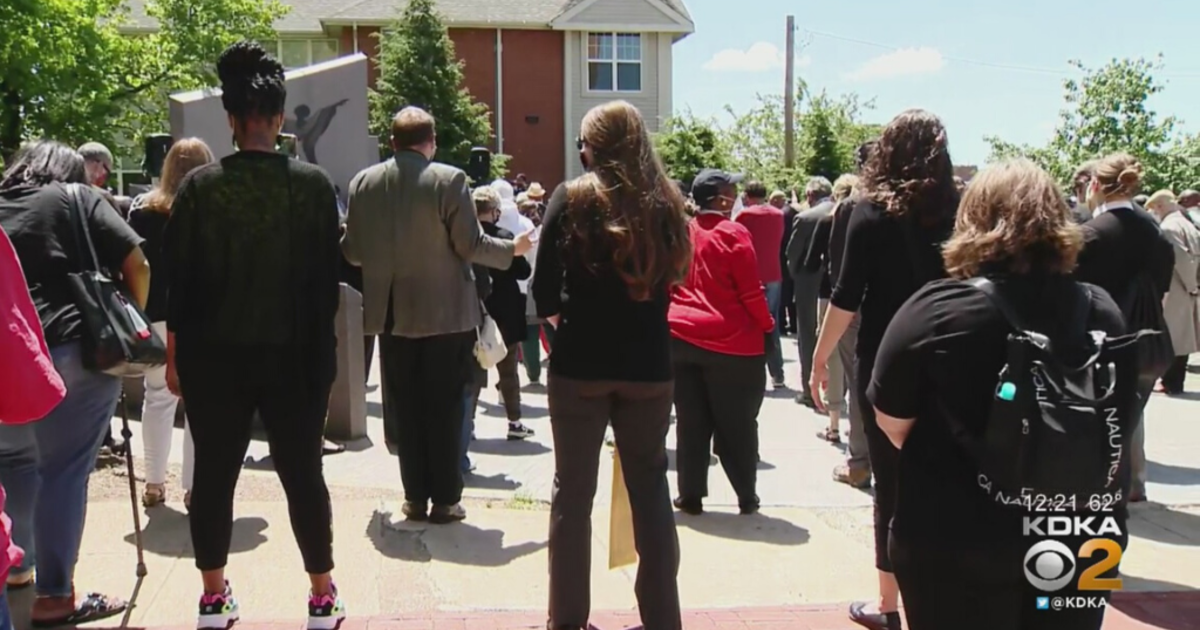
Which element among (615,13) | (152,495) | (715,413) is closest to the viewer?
(152,495)

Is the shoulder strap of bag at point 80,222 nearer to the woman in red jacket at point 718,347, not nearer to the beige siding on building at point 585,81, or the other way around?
the woman in red jacket at point 718,347

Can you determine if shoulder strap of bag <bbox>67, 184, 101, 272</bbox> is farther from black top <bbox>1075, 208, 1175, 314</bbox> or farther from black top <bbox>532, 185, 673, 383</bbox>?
black top <bbox>1075, 208, 1175, 314</bbox>

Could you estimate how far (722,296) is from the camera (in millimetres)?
6016

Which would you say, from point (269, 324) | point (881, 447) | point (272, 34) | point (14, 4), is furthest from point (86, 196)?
point (272, 34)

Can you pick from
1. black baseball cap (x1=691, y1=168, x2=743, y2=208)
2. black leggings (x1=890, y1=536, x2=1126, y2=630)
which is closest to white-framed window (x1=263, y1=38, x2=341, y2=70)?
black baseball cap (x1=691, y1=168, x2=743, y2=208)

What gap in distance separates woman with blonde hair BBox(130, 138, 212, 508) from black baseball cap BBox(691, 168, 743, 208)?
252 cm

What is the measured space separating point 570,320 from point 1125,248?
10.3 feet

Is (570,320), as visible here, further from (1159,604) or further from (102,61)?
(102,61)

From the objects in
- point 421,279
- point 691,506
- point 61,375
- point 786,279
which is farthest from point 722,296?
point 786,279

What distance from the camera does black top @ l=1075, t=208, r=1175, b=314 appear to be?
5.48 meters

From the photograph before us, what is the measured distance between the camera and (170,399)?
5.64 meters

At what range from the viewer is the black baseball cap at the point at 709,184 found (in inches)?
231

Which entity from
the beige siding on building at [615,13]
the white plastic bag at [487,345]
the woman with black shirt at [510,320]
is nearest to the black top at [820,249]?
the woman with black shirt at [510,320]

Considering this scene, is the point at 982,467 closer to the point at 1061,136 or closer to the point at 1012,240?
the point at 1012,240
